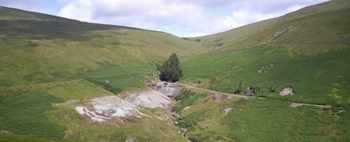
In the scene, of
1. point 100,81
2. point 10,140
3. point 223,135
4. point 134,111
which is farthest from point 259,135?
point 100,81

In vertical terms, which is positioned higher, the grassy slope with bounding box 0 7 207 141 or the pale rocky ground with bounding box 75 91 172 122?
the grassy slope with bounding box 0 7 207 141

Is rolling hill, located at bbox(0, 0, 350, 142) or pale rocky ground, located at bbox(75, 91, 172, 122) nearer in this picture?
rolling hill, located at bbox(0, 0, 350, 142)

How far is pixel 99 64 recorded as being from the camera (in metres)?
115

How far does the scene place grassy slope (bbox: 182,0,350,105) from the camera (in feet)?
203

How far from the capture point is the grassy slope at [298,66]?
61975mm

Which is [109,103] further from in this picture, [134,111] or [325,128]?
[325,128]

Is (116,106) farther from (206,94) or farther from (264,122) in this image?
(264,122)

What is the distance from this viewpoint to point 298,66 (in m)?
77.2

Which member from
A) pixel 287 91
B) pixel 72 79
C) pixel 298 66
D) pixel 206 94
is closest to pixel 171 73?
pixel 206 94

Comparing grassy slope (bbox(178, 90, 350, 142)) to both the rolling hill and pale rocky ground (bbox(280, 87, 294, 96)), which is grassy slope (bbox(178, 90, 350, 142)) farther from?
pale rocky ground (bbox(280, 87, 294, 96))

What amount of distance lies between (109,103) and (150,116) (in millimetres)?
13327

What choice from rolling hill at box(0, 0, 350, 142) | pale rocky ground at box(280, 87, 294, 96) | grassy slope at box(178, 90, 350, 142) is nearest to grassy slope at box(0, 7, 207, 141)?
rolling hill at box(0, 0, 350, 142)

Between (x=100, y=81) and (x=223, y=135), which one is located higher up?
(x=100, y=81)

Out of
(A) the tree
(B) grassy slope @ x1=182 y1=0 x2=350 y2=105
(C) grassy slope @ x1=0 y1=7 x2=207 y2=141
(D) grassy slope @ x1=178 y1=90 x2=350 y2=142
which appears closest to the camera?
(D) grassy slope @ x1=178 y1=90 x2=350 y2=142
